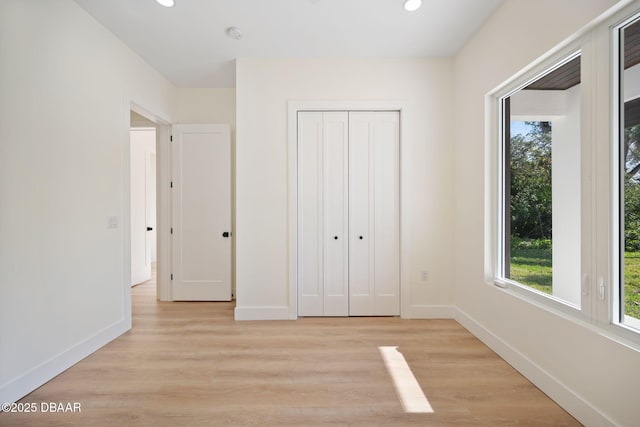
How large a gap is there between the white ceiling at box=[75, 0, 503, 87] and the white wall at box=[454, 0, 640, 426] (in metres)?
0.38

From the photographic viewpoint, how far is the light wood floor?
172 cm

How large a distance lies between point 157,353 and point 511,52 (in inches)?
146

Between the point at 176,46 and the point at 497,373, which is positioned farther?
the point at 176,46

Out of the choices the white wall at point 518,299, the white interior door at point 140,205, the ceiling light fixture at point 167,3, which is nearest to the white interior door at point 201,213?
the white interior door at point 140,205

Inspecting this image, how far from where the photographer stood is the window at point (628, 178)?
4.94 feet

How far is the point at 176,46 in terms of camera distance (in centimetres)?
301

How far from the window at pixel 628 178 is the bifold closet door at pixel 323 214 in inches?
85.8

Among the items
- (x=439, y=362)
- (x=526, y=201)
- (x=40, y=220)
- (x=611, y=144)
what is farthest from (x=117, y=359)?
(x=611, y=144)

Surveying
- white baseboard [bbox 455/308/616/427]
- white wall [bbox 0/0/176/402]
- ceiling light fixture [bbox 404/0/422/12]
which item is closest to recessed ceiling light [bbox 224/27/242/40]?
white wall [bbox 0/0/176/402]

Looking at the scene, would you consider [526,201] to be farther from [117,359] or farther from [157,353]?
[117,359]

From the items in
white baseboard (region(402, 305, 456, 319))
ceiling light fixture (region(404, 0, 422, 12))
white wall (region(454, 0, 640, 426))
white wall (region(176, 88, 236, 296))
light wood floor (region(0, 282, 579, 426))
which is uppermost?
ceiling light fixture (region(404, 0, 422, 12))

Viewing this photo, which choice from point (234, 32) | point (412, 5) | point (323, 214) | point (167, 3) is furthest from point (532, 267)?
point (167, 3)

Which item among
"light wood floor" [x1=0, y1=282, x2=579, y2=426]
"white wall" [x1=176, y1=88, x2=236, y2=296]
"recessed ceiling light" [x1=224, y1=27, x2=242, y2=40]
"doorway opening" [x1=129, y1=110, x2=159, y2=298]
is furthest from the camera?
"doorway opening" [x1=129, y1=110, x2=159, y2=298]

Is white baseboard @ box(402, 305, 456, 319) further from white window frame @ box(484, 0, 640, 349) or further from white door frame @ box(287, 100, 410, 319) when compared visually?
white window frame @ box(484, 0, 640, 349)
